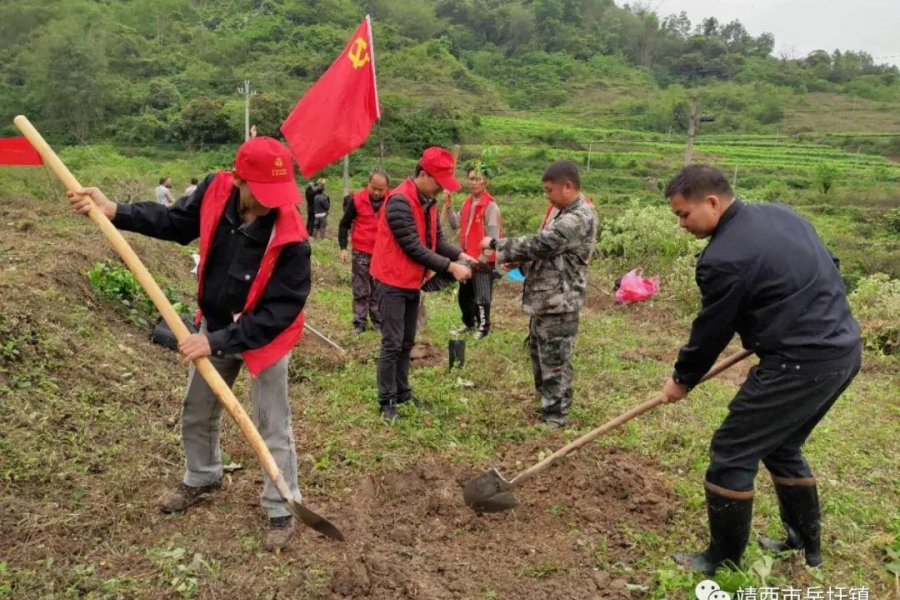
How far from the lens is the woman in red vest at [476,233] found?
6.94 m

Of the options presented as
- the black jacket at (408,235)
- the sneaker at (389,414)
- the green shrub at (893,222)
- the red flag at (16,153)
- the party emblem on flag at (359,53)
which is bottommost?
the green shrub at (893,222)

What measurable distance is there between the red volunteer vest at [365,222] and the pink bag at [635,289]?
160 inches

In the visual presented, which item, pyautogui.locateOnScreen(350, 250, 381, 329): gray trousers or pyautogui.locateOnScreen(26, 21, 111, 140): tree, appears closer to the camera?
pyautogui.locateOnScreen(350, 250, 381, 329): gray trousers

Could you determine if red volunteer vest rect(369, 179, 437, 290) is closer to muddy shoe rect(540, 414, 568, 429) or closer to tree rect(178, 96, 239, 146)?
muddy shoe rect(540, 414, 568, 429)

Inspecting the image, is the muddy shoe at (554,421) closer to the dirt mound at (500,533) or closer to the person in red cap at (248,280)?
the dirt mound at (500,533)

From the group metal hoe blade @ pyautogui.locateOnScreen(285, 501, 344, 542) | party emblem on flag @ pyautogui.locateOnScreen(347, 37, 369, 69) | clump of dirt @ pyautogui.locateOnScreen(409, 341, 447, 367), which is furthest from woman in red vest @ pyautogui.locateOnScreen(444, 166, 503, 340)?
metal hoe blade @ pyautogui.locateOnScreen(285, 501, 344, 542)

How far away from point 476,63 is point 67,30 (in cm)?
3895

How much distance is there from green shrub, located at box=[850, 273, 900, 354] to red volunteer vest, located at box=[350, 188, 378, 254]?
5408 mm

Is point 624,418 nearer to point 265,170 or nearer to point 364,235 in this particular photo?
point 265,170

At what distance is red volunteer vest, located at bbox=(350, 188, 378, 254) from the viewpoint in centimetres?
682

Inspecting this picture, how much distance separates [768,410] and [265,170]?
2.24 m

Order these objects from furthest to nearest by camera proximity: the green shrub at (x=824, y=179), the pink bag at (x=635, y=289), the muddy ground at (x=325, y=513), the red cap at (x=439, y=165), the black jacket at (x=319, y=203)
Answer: the green shrub at (x=824, y=179)
the black jacket at (x=319, y=203)
the pink bag at (x=635, y=289)
the red cap at (x=439, y=165)
the muddy ground at (x=325, y=513)

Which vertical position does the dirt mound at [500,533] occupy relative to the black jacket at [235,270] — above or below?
below

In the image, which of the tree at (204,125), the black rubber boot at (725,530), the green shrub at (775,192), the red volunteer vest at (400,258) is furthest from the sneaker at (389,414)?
the tree at (204,125)
